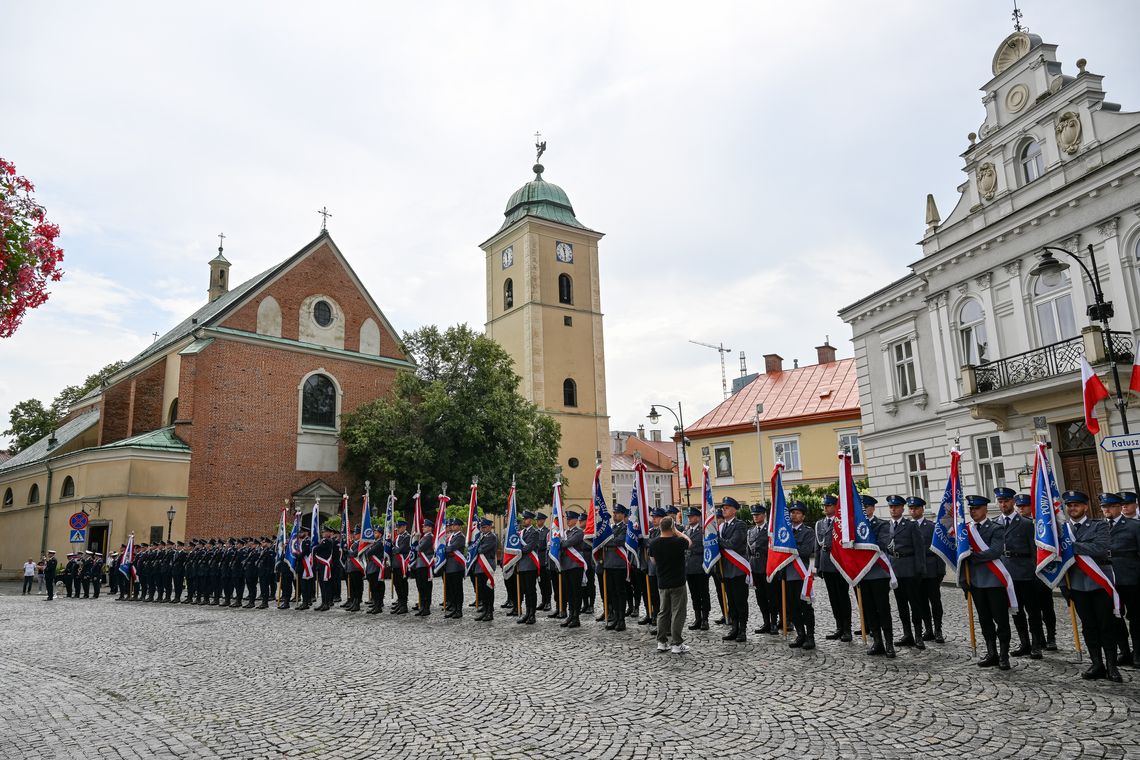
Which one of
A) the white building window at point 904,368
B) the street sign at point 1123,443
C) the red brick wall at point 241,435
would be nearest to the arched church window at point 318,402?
the red brick wall at point 241,435

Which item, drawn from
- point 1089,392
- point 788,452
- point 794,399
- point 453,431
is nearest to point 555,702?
point 1089,392

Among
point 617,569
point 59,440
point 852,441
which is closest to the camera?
point 617,569

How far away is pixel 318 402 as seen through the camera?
33562mm

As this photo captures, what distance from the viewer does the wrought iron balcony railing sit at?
15688 millimetres

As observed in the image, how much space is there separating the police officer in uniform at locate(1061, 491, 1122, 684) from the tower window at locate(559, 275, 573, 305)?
134 feet

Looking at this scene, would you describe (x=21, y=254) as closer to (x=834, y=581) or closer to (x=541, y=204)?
(x=834, y=581)

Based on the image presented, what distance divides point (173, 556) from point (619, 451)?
60.4 m

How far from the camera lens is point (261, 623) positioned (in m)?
14.3

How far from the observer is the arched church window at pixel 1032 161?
18.3 metres

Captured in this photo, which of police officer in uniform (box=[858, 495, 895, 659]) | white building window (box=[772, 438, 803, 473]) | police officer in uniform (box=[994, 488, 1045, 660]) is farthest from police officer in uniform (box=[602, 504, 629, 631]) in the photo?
white building window (box=[772, 438, 803, 473])

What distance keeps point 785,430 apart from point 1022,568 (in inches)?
1201

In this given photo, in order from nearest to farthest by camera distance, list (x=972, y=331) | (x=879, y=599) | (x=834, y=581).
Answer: (x=879, y=599) < (x=834, y=581) < (x=972, y=331)

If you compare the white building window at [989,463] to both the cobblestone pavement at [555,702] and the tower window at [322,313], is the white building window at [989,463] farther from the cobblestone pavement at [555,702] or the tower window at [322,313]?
the tower window at [322,313]

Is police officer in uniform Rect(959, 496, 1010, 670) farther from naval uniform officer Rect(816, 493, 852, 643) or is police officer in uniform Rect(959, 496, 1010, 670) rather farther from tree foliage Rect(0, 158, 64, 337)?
tree foliage Rect(0, 158, 64, 337)
